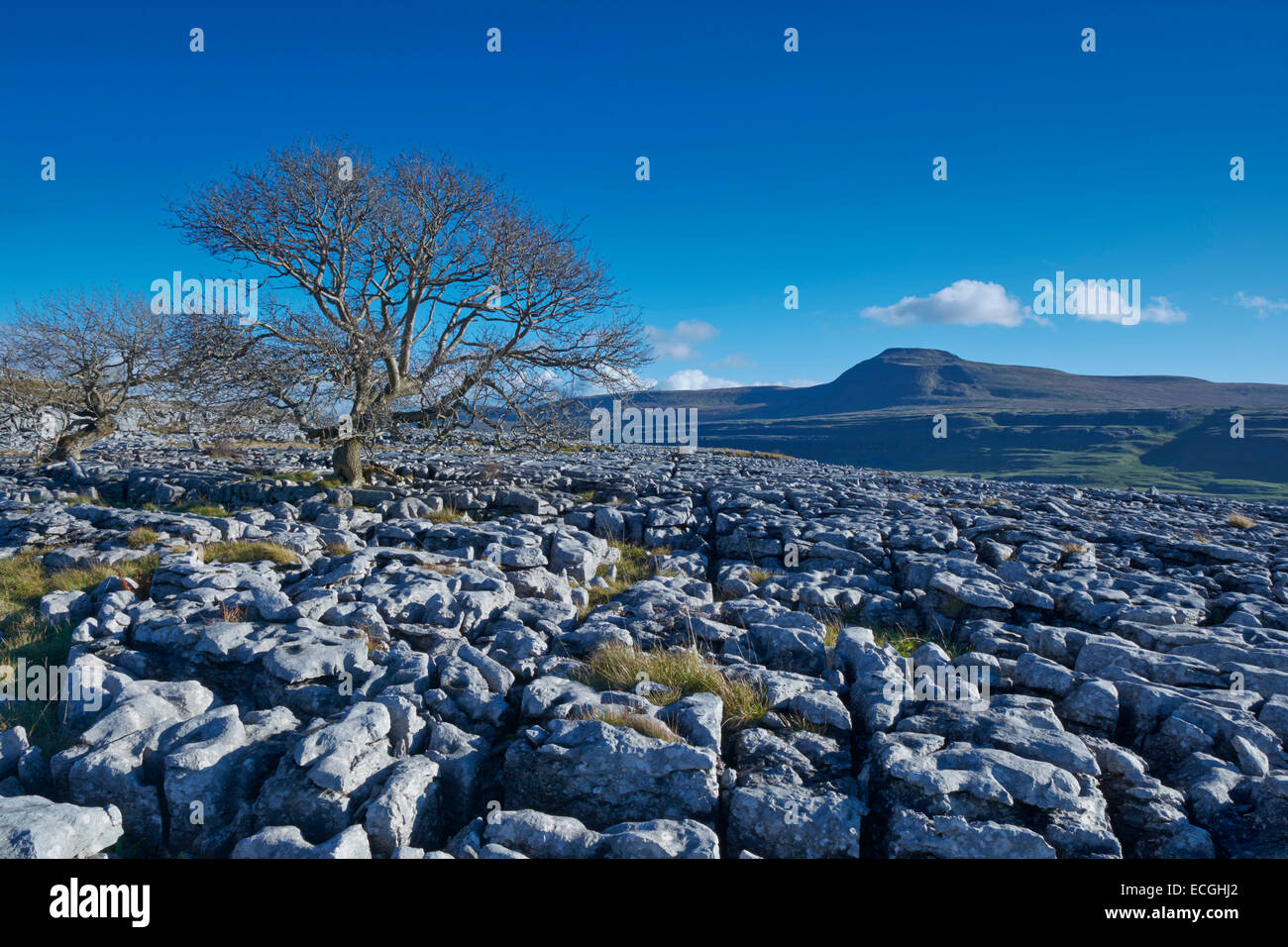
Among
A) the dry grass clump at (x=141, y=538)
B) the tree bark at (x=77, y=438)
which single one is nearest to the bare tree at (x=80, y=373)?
the tree bark at (x=77, y=438)

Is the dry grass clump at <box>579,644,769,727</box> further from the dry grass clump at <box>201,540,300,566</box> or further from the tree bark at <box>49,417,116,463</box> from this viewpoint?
the tree bark at <box>49,417,116,463</box>

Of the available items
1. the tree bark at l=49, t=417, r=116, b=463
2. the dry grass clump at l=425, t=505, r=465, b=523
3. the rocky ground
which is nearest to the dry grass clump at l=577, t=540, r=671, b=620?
the rocky ground

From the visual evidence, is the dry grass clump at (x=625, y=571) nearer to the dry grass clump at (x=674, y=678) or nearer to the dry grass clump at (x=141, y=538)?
the dry grass clump at (x=674, y=678)

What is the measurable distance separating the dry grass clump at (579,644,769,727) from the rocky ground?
0.04m

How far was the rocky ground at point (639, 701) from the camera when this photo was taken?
15.7ft

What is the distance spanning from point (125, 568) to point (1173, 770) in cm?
1366

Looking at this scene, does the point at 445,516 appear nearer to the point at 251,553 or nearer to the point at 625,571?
the point at 251,553

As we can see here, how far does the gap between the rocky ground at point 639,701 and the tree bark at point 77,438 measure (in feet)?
52.4

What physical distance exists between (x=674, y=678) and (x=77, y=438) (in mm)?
29667

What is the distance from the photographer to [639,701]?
20.2 ft

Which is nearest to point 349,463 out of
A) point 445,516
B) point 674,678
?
point 445,516

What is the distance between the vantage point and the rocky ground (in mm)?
4781
